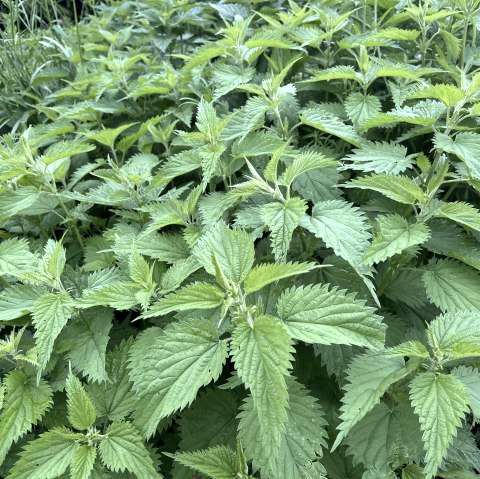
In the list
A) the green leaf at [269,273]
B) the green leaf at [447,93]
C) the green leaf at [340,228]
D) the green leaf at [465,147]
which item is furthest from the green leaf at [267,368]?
the green leaf at [447,93]

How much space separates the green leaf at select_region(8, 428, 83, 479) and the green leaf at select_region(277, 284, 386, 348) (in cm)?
78

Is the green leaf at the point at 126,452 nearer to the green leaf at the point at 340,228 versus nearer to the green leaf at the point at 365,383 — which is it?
the green leaf at the point at 365,383

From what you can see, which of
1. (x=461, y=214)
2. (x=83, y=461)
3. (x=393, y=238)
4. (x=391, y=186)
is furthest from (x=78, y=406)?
(x=461, y=214)

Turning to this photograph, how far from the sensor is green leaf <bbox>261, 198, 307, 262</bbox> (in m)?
1.44

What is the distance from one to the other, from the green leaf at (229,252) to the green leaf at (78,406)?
56cm

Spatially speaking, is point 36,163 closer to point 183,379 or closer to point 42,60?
point 183,379

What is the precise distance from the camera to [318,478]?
53.3 inches

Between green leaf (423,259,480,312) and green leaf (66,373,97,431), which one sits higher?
green leaf (423,259,480,312)

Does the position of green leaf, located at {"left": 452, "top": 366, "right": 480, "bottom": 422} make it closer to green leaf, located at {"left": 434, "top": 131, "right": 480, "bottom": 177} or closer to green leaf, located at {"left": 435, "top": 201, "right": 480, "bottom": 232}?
green leaf, located at {"left": 435, "top": 201, "right": 480, "bottom": 232}

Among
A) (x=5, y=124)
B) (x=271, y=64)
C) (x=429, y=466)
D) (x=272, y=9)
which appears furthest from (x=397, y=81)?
(x=5, y=124)

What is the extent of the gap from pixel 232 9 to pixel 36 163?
5.84 feet

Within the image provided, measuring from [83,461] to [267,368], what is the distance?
68 cm

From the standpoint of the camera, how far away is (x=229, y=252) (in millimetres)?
1438

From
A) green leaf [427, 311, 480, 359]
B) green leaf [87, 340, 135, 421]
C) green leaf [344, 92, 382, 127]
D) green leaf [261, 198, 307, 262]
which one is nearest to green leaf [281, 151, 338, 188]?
green leaf [261, 198, 307, 262]
